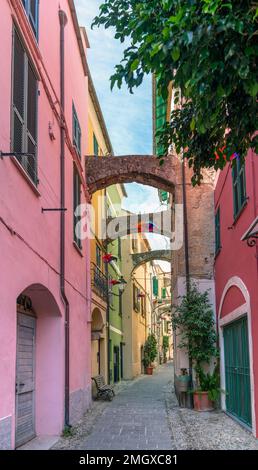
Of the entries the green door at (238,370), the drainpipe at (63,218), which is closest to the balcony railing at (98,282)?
the green door at (238,370)

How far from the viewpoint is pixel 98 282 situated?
16.7 meters

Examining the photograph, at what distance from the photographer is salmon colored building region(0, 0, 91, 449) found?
6.29 meters

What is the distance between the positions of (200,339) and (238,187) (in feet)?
15.4

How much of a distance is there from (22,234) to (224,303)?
20.2 feet

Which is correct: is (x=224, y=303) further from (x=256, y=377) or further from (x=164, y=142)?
(x=164, y=142)

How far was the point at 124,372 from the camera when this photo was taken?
25516mm

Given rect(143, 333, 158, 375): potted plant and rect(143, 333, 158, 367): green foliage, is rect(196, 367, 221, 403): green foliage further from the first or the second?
rect(143, 333, 158, 367): green foliage

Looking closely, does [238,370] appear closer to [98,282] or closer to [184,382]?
[184,382]

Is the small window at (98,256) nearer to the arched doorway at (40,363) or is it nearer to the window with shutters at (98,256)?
the window with shutters at (98,256)

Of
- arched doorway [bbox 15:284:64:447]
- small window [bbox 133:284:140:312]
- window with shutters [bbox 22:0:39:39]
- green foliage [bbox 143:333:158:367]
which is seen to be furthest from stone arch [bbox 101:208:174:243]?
green foliage [bbox 143:333:158:367]

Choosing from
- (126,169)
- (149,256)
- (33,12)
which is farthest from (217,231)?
(149,256)

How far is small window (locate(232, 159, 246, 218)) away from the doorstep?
503cm

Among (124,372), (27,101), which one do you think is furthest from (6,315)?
(124,372)

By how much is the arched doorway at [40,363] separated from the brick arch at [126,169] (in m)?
→ 5.92
